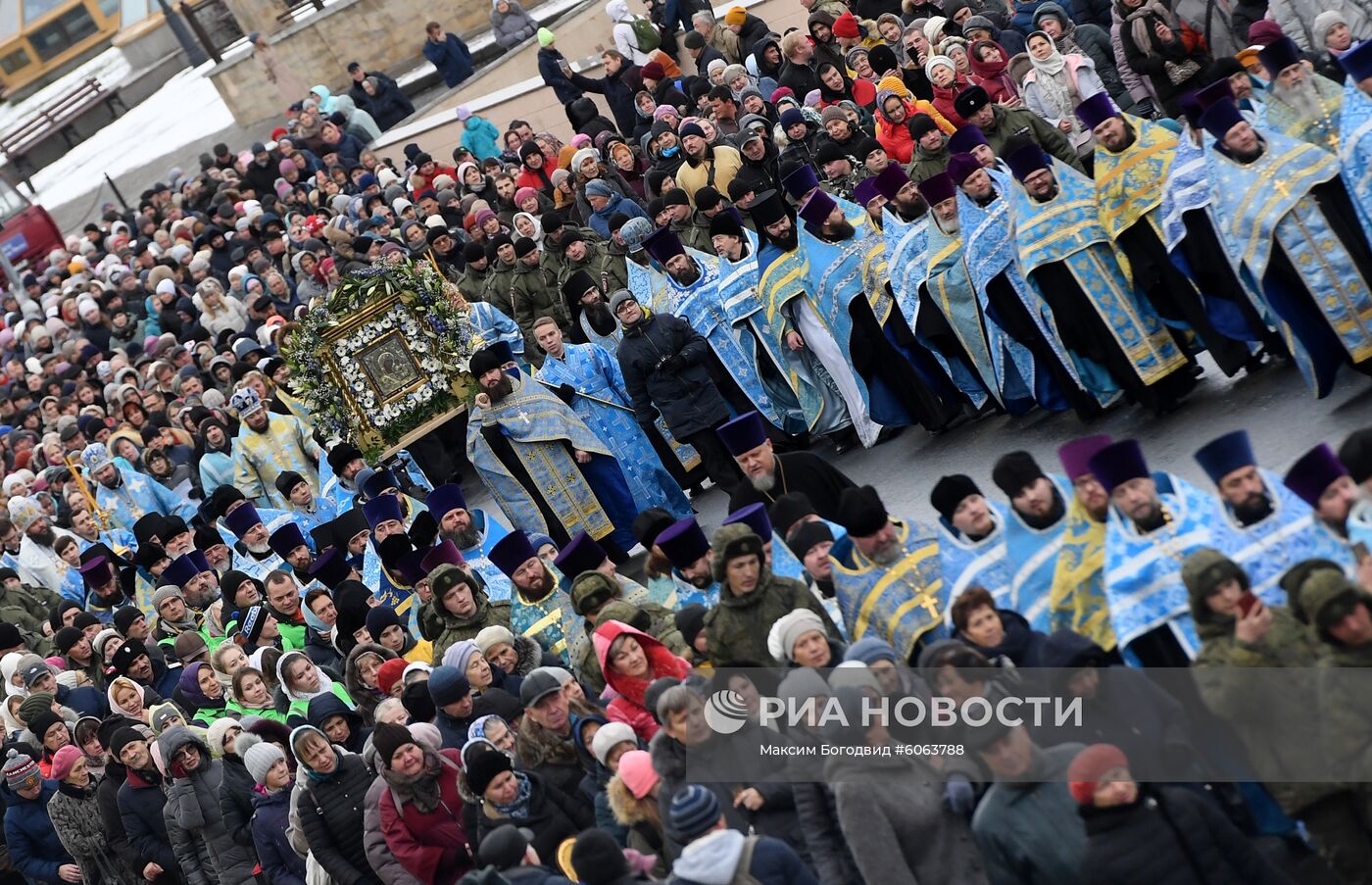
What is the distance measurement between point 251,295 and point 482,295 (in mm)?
6472

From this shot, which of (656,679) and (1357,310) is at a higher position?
(656,679)

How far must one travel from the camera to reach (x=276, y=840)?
34.0ft

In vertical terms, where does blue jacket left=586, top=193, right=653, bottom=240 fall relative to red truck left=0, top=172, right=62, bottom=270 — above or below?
below

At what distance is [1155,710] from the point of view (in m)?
6.68

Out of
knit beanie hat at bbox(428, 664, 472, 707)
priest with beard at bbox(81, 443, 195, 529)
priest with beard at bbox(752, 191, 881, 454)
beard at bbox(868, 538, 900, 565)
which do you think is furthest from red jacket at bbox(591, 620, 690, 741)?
priest with beard at bbox(81, 443, 195, 529)

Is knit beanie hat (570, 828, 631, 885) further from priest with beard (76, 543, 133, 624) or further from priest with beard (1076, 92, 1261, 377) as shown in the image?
priest with beard (76, 543, 133, 624)

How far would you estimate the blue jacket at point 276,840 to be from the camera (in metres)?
10.3

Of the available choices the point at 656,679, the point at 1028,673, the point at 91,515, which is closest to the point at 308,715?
the point at 656,679

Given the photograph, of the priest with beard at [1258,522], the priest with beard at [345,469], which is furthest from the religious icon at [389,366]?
the priest with beard at [1258,522]

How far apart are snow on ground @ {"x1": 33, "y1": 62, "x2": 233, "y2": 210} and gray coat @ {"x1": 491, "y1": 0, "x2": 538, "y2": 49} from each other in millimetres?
11265

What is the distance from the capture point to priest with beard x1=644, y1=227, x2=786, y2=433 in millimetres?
13820

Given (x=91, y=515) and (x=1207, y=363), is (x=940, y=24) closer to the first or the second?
(x=1207, y=363)

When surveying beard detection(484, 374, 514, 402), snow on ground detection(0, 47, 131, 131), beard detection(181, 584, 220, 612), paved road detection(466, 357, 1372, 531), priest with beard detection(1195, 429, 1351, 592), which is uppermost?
snow on ground detection(0, 47, 131, 131)

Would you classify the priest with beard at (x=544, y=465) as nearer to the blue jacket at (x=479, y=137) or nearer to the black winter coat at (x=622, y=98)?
the black winter coat at (x=622, y=98)
